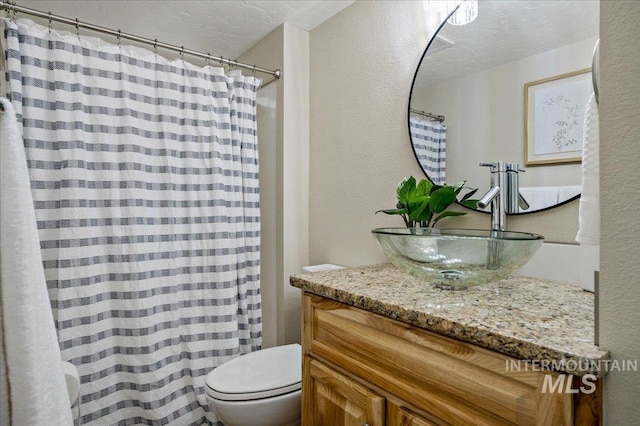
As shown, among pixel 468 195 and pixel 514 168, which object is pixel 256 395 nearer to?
pixel 468 195

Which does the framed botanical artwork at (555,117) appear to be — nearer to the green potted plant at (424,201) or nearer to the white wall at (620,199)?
the green potted plant at (424,201)

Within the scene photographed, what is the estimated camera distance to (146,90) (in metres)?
1.77

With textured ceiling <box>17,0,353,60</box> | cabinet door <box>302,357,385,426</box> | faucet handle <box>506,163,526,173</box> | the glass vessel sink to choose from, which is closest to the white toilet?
cabinet door <box>302,357,385,426</box>

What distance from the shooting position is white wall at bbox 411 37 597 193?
1168 mm

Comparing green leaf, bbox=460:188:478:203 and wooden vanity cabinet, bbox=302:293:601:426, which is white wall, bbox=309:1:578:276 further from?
wooden vanity cabinet, bbox=302:293:601:426

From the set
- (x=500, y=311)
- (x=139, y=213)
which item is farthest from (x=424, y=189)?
(x=139, y=213)

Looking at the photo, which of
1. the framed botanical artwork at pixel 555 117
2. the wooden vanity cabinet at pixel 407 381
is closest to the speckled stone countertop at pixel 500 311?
the wooden vanity cabinet at pixel 407 381

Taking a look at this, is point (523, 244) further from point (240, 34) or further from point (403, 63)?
point (240, 34)

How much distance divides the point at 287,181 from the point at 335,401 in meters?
1.31

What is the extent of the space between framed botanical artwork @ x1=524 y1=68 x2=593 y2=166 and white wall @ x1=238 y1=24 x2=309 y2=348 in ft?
4.11

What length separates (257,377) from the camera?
1.53 m

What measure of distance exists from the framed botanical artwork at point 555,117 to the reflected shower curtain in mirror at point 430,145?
328 mm

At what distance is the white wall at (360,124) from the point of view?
163 centimetres

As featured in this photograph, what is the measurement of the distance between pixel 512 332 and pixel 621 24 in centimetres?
56
